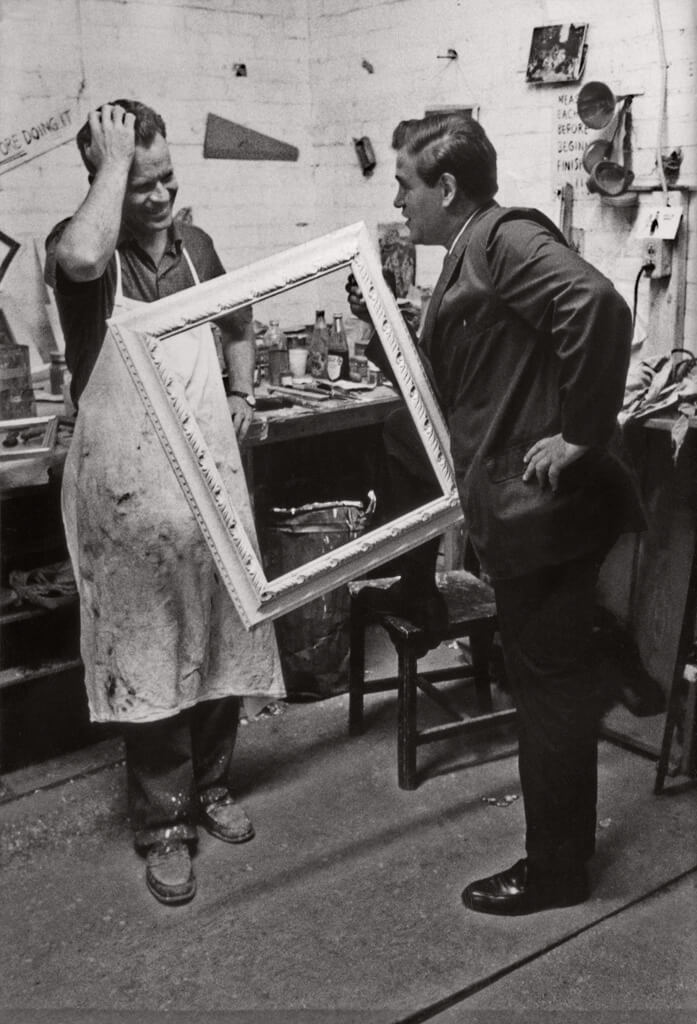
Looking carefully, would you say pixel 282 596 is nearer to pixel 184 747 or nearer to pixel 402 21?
pixel 184 747

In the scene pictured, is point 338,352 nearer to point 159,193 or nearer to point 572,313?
point 159,193

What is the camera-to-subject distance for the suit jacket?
1935 millimetres

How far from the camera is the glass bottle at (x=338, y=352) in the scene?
12.5ft

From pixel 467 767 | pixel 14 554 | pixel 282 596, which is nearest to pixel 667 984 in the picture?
pixel 467 767

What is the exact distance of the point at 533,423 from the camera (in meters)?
2.13

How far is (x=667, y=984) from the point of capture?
222 centimetres

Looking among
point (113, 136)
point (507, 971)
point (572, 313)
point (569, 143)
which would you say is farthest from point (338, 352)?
point (507, 971)

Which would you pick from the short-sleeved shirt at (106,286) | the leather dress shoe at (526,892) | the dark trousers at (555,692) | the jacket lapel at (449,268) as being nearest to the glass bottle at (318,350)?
the short-sleeved shirt at (106,286)

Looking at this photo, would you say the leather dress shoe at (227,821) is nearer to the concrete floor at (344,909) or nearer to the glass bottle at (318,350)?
the concrete floor at (344,909)

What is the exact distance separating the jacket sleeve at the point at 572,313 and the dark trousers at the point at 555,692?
1.26ft

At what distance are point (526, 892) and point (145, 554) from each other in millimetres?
1233

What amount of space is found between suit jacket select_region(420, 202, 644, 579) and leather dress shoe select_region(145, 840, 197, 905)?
1130 mm

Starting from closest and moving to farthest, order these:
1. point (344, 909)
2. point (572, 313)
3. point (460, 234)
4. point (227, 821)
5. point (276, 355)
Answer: point (572, 313)
point (460, 234)
point (344, 909)
point (227, 821)
point (276, 355)

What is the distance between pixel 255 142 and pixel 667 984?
11.1 feet
